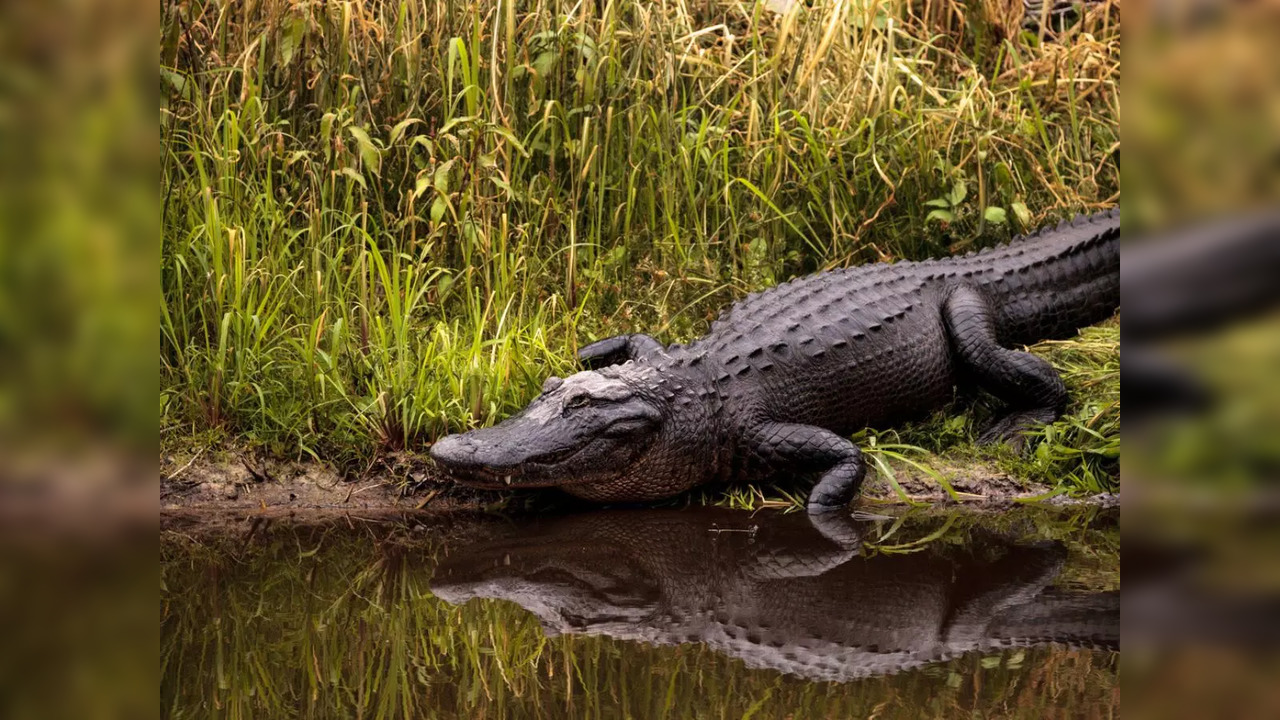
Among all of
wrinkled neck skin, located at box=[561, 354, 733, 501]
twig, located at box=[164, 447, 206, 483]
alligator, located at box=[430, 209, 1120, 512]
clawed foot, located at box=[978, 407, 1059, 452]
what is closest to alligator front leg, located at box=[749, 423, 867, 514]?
alligator, located at box=[430, 209, 1120, 512]

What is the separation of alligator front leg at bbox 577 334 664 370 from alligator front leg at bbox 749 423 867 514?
659 mm

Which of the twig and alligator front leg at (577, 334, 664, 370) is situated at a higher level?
alligator front leg at (577, 334, 664, 370)

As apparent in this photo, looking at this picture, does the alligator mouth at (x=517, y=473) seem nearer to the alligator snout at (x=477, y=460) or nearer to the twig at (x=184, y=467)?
the alligator snout at (x=477, y=460)

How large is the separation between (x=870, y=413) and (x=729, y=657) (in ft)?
6.80

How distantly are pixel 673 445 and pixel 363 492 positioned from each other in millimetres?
1110

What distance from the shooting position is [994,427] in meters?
4.29

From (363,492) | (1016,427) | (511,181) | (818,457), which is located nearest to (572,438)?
(363,492)

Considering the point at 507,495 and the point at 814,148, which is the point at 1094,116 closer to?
the point at 814,148

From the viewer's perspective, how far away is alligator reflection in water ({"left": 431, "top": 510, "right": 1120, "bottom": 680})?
2.42 metres

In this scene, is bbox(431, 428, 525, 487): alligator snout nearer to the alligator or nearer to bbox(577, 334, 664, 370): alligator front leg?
the alligator

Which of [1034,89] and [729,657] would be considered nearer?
[729,657]

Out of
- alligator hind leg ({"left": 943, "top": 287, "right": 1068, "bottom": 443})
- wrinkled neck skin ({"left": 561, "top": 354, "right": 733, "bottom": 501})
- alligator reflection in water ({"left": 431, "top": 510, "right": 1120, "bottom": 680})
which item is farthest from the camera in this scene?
A: alligator hind leg ({"left": 943, "top": 287, "right": 1068, "bottom": 443})

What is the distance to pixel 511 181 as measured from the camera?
4.76 meters
